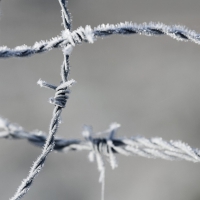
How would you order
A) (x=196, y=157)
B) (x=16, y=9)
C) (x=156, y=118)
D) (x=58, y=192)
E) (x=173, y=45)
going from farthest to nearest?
(x=16, y=9), (x=173, y=45), (x=156, y=118), (x=58, y=192), (x=196, y=157)

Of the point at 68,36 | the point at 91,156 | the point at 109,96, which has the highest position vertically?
the point at 109,96

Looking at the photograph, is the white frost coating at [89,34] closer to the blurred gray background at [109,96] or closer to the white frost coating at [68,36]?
the white frost coating at [68,36]

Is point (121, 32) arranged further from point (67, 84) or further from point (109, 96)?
point (109, 96)

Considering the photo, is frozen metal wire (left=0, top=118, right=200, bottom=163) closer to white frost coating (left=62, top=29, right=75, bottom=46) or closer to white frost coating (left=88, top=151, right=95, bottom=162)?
white frost coating (left=88, top=151, right=95, bottom=162)

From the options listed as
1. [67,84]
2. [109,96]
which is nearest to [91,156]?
[67,84]

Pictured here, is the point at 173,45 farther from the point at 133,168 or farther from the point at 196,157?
the point at 196,157

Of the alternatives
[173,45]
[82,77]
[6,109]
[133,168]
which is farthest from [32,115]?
[173,45]
